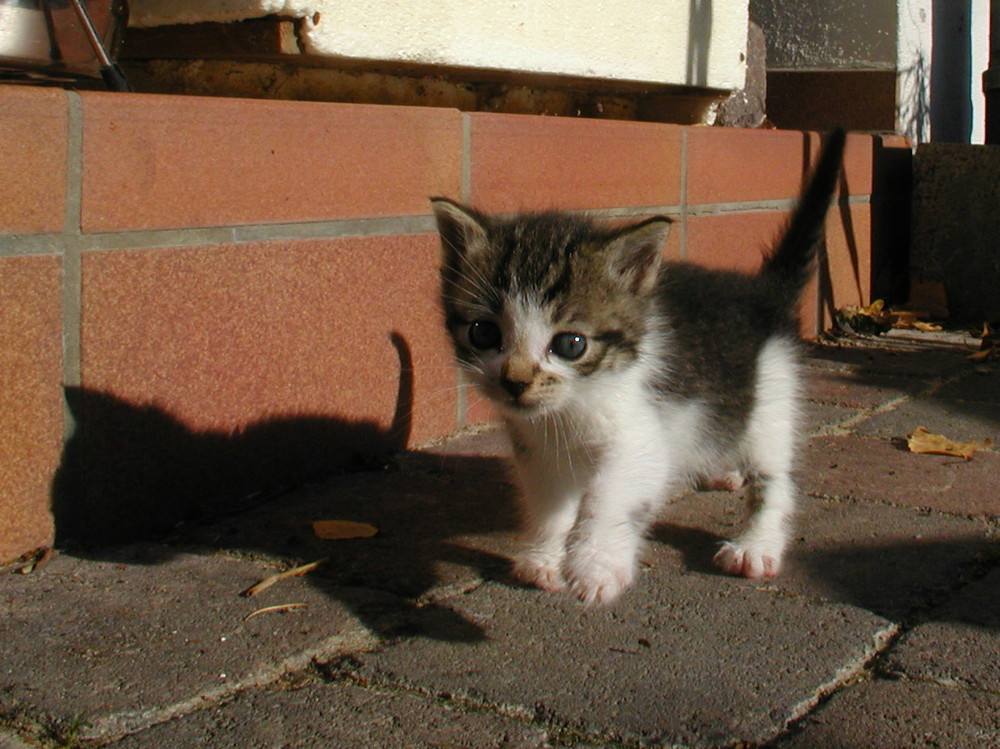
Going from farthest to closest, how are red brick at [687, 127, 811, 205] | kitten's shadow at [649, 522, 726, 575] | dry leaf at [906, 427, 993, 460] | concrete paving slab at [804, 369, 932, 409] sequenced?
red brick at [687, 127, 811, 205]
concrete paving slab at [804, 369, 932, 409]
dry leaf at [906, 427, 993, 460]
kitten's shadow at [649, 522, 726, 575]

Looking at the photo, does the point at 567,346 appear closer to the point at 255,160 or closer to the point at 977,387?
the point at 255,160

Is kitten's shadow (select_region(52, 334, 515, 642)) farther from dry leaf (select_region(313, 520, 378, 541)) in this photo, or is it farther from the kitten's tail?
the kitten's tail

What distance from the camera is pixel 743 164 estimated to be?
4.89 metres

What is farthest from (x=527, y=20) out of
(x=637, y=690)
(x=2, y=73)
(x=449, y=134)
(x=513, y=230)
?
(x=637, y=690)

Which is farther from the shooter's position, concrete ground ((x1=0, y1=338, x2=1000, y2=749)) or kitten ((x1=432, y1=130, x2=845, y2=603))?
kitten ((x1=432, y1=130, x2=845, y2=603))

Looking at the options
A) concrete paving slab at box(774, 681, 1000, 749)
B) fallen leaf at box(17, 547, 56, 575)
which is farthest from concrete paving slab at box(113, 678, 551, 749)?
fallen leaf at box(17, 547, 56, 575)

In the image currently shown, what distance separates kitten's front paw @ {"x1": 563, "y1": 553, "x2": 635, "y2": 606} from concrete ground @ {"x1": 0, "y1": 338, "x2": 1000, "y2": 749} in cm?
3

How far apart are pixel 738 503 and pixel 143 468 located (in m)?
1.54

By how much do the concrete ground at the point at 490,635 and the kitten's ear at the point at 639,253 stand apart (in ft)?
2.07

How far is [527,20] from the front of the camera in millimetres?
3824

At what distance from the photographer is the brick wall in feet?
7.89

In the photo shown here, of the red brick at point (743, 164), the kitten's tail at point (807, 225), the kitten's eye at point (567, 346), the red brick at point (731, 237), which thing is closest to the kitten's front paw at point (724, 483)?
the kitten's tail at point (807, 225)

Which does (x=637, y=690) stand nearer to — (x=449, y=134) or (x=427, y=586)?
(x=427, y=586)

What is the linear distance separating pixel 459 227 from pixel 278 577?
2.80 ft
